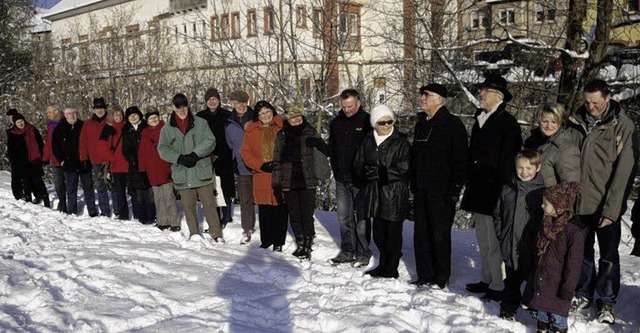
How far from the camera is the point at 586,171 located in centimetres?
533

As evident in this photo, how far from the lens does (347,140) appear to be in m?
7.20

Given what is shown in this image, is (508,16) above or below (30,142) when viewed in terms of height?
above

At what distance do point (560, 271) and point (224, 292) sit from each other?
3061 millimetres

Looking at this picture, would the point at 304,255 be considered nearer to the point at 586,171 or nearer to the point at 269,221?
the point at 269,221

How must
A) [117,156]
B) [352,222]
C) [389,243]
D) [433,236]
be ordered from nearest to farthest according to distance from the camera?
[433,236] < [389,243] < [352,222] < [117,156]

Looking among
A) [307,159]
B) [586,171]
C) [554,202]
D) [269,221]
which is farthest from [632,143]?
[269,221]

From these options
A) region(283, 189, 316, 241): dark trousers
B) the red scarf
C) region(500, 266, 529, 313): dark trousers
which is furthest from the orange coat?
the red scarf

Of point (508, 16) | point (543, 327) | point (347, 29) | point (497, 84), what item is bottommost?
point (543, 327)

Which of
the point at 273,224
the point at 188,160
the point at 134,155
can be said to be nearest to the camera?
the point at 273,224

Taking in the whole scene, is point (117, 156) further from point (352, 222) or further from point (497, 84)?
point (497, 84)

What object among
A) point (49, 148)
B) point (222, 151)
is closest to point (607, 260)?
point (222, 151)

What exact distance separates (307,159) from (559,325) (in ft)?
11.8

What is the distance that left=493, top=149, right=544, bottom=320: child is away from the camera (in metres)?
5.25

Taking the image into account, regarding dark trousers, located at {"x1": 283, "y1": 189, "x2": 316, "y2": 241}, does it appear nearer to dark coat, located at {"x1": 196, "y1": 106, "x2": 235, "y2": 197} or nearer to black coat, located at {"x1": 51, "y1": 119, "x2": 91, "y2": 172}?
dark coat, located at {"x1": 196, "y1": 106, "x2": 235, "y2": 197}
